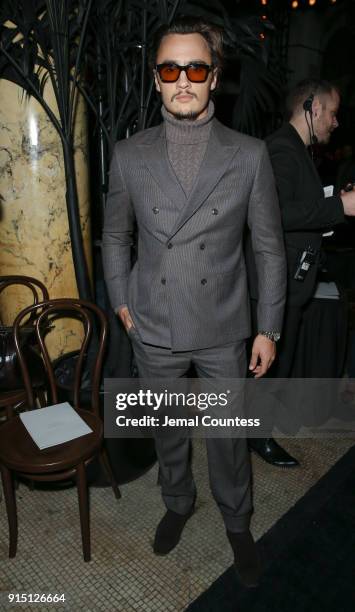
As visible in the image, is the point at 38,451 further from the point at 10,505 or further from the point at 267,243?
the point at 267,243

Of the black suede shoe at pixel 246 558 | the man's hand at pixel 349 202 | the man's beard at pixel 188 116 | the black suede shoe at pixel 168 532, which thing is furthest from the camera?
the man's hand at pixel 349 202

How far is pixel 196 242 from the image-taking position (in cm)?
188

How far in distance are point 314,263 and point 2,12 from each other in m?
2.08

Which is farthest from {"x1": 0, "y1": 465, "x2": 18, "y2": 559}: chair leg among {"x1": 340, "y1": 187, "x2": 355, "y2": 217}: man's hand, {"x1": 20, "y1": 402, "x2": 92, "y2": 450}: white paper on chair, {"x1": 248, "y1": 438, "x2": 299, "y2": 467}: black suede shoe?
{"x1": 340, "y1": 187, "x2": 355, "y2": 217}: man's hand

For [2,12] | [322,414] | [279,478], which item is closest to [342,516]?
[279,478]

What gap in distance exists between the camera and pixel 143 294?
2.05 metres

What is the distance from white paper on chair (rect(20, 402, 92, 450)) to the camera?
216 centimetres

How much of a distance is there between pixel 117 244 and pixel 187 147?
1.78 ft

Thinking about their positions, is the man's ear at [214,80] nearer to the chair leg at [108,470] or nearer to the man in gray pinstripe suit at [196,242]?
the man in gray pinstripe suit at [196,242]

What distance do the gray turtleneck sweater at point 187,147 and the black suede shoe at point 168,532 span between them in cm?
154

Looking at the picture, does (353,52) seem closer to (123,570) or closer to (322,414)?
(322,414)

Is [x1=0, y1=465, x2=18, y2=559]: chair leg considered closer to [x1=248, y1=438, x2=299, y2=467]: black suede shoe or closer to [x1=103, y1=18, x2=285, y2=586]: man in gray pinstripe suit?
[x1=103, y1=18, x2=285, y2=586]: man in gray pinstripe suit

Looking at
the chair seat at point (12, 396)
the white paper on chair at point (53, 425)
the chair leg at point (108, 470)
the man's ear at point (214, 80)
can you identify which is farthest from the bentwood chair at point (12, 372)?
the man's ear at point (214, 80)

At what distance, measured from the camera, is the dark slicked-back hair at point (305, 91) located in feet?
8.64
